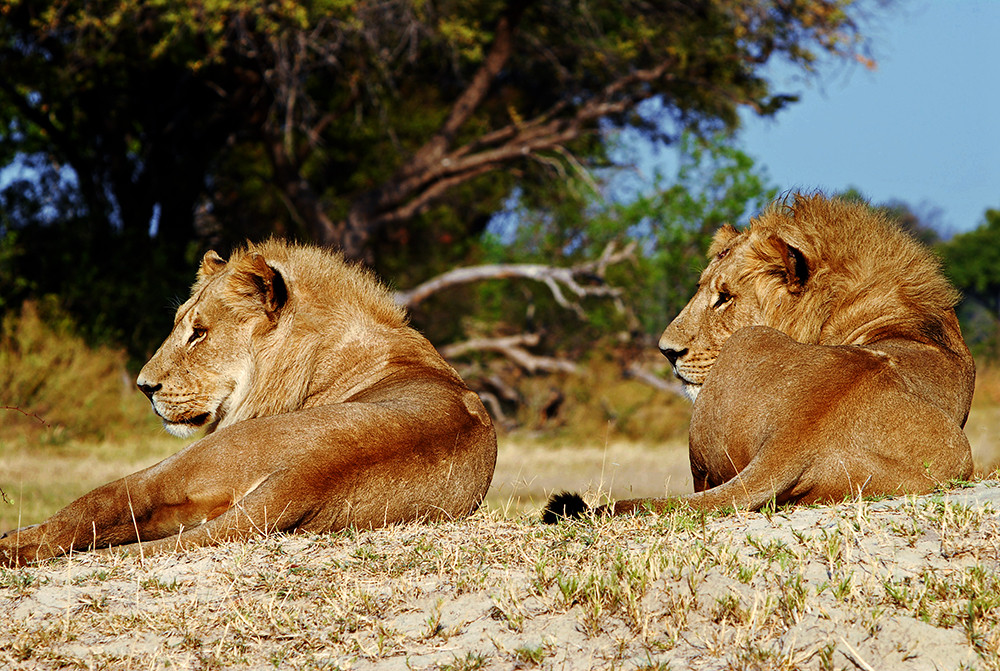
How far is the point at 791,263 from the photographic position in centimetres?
509

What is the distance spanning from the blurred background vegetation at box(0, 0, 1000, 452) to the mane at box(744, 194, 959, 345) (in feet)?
30.2

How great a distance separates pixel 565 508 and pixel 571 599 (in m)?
0.97

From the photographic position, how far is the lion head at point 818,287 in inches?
197

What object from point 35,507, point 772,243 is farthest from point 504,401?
point 772,243

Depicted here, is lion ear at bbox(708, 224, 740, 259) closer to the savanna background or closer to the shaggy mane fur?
the shaggy mane fur

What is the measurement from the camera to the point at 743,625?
2926mm

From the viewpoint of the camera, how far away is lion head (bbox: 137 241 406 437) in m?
5.23

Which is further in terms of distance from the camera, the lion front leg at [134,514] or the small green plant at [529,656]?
the lion front leg at [134,514]

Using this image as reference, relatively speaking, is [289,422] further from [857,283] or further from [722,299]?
[857,283]

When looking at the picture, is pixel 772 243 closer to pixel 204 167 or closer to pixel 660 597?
pixel 660 597

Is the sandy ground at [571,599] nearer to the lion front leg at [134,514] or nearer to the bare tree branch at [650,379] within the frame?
the lion front leg at [134,514]

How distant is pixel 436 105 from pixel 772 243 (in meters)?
16.4

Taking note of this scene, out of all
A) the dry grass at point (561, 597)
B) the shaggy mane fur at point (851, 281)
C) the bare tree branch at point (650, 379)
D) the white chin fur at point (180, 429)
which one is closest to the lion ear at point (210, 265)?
the white chin fur at point (180, 429)

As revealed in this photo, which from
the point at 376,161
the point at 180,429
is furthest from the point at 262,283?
the point at 376,161
